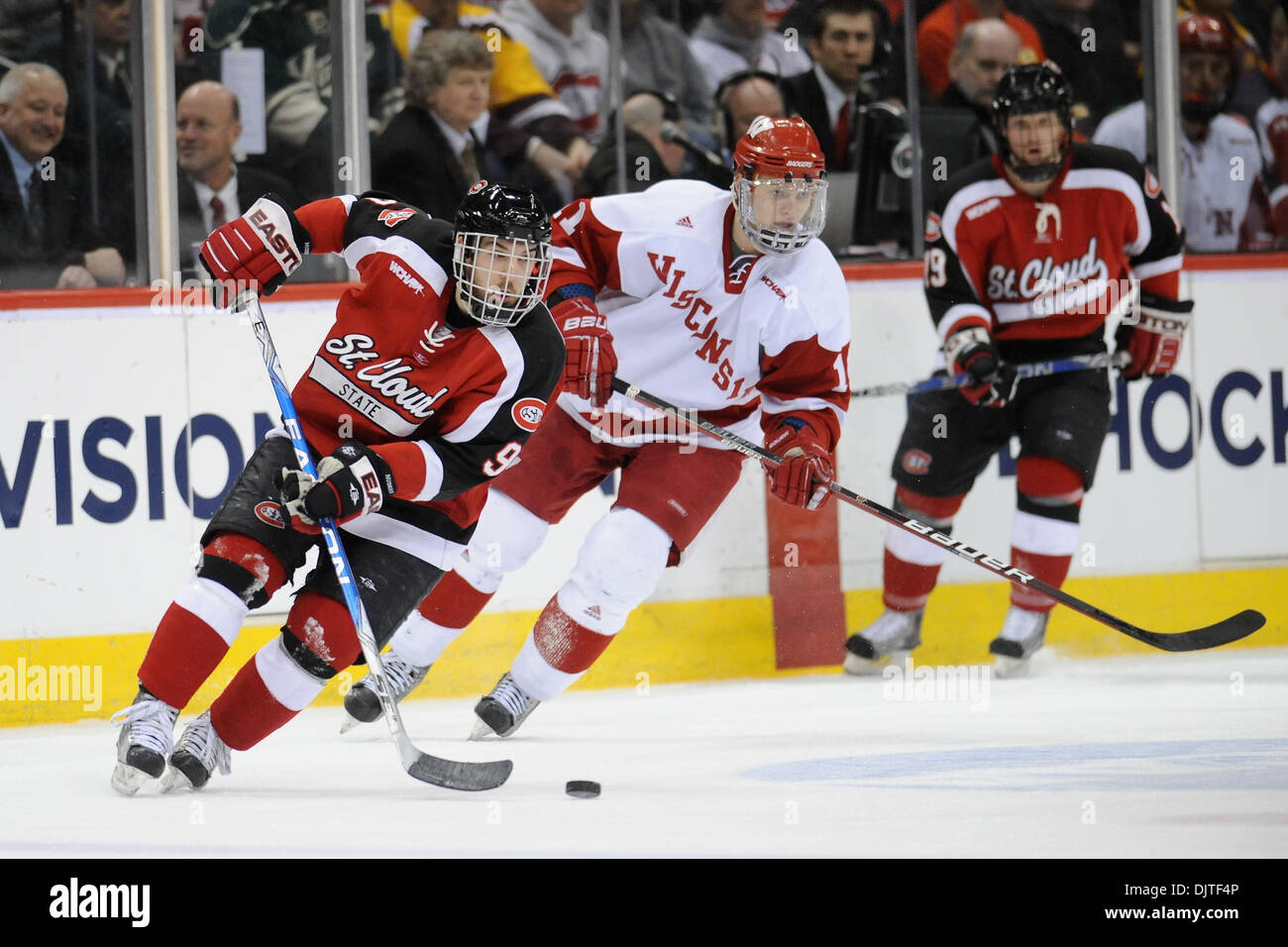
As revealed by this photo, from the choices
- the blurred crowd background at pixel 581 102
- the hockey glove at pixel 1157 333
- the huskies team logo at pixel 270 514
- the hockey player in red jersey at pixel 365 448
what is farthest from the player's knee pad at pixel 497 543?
the hockey glove at pixel 1157 333

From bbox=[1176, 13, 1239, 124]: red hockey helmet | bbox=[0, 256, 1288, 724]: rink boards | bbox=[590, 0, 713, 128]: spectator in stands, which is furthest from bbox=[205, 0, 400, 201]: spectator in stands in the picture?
bbox=[1176, 13, 1239, 124]: red hockey helmet

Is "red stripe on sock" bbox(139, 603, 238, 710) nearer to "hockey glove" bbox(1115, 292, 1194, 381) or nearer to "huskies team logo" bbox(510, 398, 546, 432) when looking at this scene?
"huskies team logo" bbox(510, 398, 546, 432)

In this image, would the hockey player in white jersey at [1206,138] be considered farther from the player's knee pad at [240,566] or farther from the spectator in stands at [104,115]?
the player's knee pad at [240,566]

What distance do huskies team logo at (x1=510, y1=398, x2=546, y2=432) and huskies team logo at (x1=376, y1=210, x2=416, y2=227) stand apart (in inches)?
16.3

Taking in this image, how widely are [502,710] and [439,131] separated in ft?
5.77

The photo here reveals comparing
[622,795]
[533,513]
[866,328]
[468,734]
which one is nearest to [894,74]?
[866,328]

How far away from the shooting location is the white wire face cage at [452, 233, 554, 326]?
10.3 feet

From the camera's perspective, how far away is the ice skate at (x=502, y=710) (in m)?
3.88

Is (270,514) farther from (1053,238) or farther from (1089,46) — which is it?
(1089,46)

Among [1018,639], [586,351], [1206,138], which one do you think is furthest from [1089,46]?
[586,351]

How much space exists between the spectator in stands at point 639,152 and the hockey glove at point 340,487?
7.20ft

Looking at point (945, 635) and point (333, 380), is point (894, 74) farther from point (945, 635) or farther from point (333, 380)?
point (333, 380)

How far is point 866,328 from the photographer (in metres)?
5.08

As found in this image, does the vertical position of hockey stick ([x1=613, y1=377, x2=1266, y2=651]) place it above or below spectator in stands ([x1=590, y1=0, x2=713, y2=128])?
below
